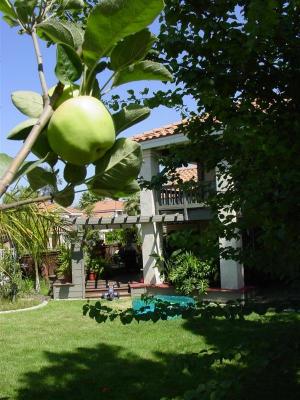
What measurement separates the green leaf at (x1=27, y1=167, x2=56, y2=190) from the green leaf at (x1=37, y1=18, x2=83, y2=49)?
221mm

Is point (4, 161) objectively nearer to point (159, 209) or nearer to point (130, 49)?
point (130, 49)

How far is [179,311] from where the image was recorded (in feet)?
10.0

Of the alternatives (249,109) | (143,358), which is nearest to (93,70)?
(249,109)

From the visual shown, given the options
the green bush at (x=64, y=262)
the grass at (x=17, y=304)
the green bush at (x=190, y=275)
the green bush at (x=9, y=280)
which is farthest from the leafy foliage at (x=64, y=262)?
the green bush at (x=190, y=275)

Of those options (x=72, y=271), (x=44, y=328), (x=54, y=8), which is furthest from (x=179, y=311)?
(x=72, y=271)

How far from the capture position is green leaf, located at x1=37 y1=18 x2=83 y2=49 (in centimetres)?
77

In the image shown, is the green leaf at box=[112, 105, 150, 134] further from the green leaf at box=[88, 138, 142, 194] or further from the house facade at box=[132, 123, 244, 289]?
the house facade at box=[132, 123, 244, 289]

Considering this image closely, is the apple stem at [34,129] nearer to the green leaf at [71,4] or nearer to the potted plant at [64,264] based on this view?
the green leaf at [71,4]

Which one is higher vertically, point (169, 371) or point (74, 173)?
point (74, 173)

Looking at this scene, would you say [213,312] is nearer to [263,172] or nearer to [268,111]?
[263,172]

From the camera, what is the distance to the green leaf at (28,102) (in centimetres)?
85

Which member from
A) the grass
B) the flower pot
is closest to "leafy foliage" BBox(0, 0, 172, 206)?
the grass

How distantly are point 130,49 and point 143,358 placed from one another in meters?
6.84

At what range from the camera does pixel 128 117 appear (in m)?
0.85
